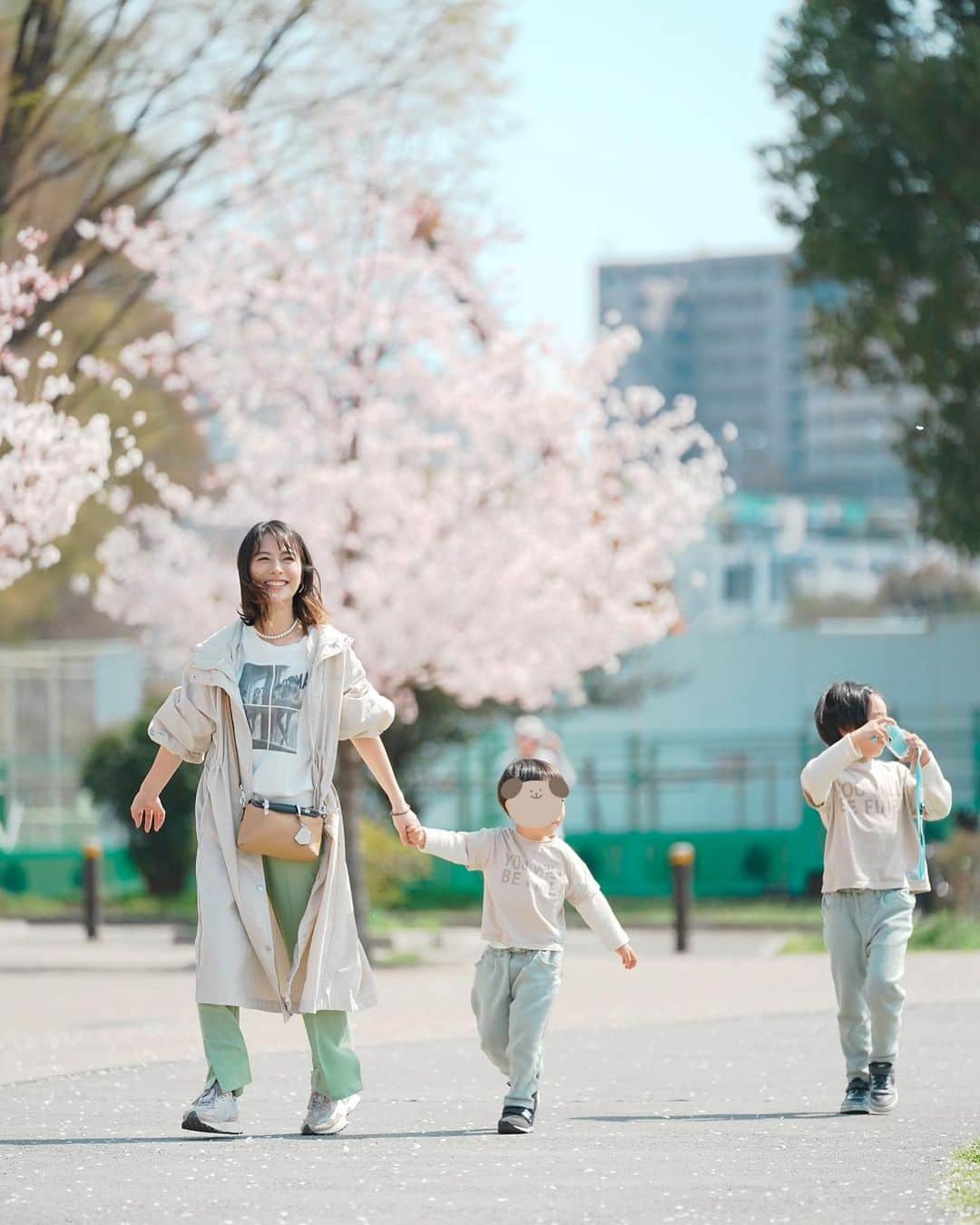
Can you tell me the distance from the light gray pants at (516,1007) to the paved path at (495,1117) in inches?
8.6

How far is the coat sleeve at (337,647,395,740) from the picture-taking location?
7.61 m

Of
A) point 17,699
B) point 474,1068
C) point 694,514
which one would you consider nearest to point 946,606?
point 17,699

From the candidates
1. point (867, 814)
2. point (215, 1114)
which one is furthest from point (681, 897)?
point (215, 1114)

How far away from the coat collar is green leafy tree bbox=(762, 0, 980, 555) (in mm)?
17018

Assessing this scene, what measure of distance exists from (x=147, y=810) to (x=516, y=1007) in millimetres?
1345

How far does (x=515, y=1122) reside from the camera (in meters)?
7.59

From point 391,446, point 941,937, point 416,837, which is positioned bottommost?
point 941,937

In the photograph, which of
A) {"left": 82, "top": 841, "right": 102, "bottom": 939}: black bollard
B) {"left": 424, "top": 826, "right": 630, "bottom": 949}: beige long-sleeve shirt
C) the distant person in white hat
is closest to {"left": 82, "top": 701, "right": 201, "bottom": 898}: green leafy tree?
{"left": 82, "top": 841, "right": 102, "bottom": 939}: black bollard

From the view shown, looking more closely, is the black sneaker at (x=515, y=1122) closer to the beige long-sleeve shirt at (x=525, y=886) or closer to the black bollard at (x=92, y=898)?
the beige long-sleeve shirt at (x=525, y=886)

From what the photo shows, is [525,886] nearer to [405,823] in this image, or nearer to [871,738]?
[405,823]

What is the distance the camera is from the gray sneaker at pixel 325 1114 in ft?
24.5

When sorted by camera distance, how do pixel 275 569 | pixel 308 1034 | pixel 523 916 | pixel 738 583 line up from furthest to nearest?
pixel 738 583, pixel 523 916, pixel 275 569, pixel 308 1034

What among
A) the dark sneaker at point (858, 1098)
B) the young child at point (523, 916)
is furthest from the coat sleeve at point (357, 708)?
the dark sneaker at point (858, 1098)

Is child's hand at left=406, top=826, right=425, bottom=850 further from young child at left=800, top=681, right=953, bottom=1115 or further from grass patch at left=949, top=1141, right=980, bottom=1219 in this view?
grass patch at left=949, top=1141, right=980, bottom=1219
